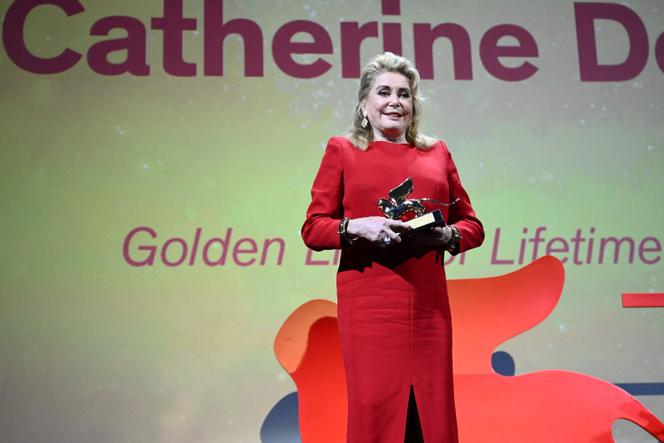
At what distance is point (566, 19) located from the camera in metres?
3.61

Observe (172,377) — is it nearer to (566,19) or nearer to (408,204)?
(408,204)

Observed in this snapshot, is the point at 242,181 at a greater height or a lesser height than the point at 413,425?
greater

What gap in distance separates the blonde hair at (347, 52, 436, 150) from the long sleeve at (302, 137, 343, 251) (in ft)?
0.33

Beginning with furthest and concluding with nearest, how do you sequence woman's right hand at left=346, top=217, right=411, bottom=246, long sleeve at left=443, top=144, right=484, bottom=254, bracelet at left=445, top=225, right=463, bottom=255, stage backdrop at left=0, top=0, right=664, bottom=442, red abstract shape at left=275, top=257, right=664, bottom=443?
stage backdrop at left=0, top=0, right=664, bottom=442
red abstract shape at left=275, top=257, right=664, bottom=443
long sleeve at left=443, top=144, right=484, bottom=254
bracelet at left=445, top=225, right=463, bottom=255
woman's right hand at left=346, top=217, right=411, bottom=246

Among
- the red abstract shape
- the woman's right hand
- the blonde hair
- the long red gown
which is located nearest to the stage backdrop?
the red abstract shape

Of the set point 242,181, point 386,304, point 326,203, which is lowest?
point 386,304

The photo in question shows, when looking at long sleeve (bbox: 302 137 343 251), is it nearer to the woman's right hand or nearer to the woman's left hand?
the woman's right hand

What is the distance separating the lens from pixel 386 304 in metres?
1.70

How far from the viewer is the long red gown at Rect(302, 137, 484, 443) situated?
1.67m

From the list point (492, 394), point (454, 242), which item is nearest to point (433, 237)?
point (454, 242)

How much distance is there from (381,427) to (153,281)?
1825 mm

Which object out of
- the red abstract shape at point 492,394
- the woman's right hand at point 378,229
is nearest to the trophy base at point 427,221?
the woman's right hand at point 378,229

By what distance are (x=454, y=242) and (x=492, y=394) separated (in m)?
1.26

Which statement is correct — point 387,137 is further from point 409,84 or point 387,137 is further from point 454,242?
point 454,242
